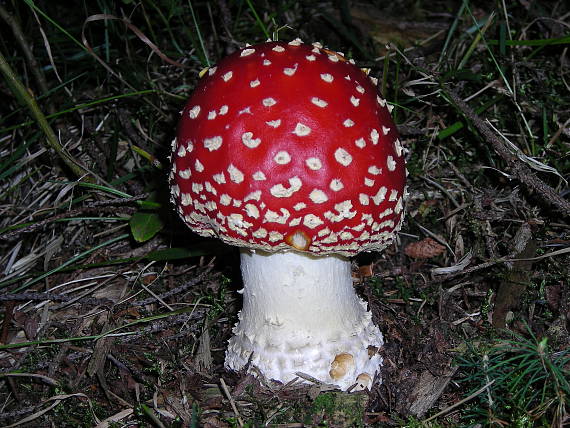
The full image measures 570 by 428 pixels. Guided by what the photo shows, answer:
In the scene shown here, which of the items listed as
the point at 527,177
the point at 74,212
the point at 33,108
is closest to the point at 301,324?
the point at 527,177

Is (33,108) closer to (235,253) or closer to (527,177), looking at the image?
(235,253)

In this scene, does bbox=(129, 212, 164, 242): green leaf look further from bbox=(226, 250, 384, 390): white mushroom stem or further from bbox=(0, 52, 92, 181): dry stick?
bbox=(226, 250, 384, 390): white mushroom stem

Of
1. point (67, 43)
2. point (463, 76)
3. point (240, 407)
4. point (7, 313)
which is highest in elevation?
point (67, 43)

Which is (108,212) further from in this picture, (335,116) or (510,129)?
(510,129)

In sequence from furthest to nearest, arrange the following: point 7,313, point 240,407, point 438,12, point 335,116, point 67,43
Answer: point 438,12
point 67,43
point 7,313
point 240,407
point 335,116

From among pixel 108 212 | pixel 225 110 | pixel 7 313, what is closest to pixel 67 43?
pixel 108 212

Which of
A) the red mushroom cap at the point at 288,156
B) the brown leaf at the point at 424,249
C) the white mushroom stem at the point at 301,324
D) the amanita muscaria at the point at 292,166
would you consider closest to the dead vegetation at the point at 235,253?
the brown leaf at the point at 424,249

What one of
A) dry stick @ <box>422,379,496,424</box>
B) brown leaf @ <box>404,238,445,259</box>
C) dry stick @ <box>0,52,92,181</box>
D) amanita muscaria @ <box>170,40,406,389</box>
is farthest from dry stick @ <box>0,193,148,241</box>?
dry stick @ <box>422,379,496,424</box>
